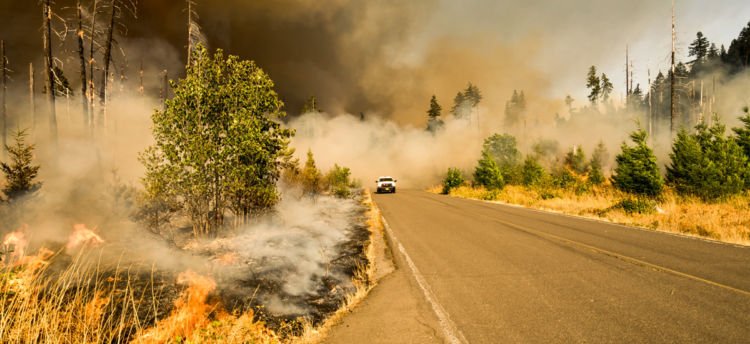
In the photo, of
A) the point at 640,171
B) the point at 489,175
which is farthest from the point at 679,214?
the point at 489,175

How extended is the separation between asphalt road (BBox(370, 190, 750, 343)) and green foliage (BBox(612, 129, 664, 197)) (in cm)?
1006

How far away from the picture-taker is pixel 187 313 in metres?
5.78

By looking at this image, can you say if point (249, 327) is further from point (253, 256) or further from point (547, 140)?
point (547, 140)

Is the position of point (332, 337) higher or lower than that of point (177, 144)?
lower

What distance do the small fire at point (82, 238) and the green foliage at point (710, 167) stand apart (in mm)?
25985

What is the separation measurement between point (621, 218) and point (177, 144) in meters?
16.2

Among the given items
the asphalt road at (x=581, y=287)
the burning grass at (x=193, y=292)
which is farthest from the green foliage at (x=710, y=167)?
the burning grass at (x=193, y=292)

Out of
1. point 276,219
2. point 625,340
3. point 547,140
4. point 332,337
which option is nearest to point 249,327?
point 332,337

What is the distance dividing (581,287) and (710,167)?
1679 centimetres

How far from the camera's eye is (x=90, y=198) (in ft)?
62.8

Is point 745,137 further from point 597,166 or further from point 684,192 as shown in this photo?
point 597,166

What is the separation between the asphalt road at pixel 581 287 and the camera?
407 centimetres

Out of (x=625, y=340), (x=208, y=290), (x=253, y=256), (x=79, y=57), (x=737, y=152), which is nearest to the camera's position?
(x=625, y=340)

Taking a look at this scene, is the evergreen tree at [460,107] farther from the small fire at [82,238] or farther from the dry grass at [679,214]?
the small fire at [82,238]
